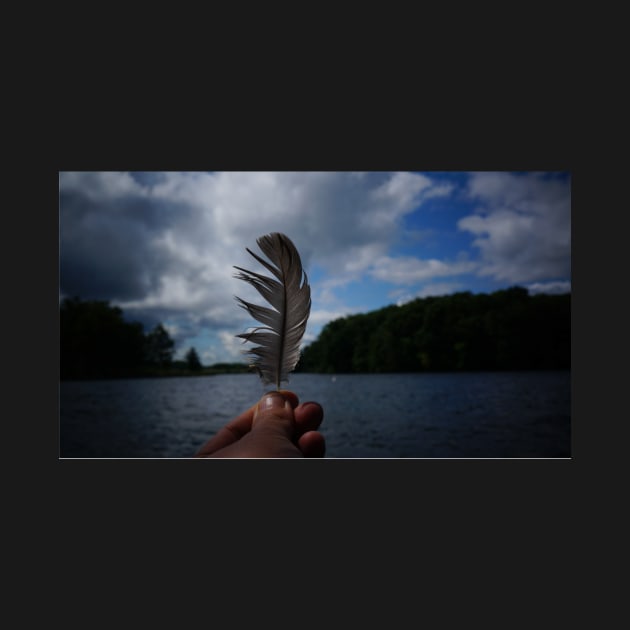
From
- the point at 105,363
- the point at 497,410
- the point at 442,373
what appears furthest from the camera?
the point at 442,373

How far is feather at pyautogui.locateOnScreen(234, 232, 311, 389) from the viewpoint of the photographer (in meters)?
2.05

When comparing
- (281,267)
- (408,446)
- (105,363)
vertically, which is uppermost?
(281,267)

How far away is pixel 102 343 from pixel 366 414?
11.1 m

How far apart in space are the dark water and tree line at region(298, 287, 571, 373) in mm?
1367

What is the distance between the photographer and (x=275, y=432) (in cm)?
185

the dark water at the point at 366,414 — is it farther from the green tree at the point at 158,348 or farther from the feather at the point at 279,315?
the feather at the point at 279,315

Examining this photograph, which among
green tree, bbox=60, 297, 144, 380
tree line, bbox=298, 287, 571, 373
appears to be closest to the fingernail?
tree line, bbox=298, 287, 571, 373

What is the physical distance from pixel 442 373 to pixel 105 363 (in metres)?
17.8

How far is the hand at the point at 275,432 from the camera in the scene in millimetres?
1753

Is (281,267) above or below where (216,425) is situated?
above

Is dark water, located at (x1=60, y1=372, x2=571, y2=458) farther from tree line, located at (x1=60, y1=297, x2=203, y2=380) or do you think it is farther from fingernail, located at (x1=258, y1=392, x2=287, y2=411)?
fingernail, located at (x1=258, y1=392, x2=287, y2=411)

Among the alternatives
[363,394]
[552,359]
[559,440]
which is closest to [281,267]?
[559,440]

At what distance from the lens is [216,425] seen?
56.0 feet

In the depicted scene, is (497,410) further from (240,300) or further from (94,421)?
(240,300)
